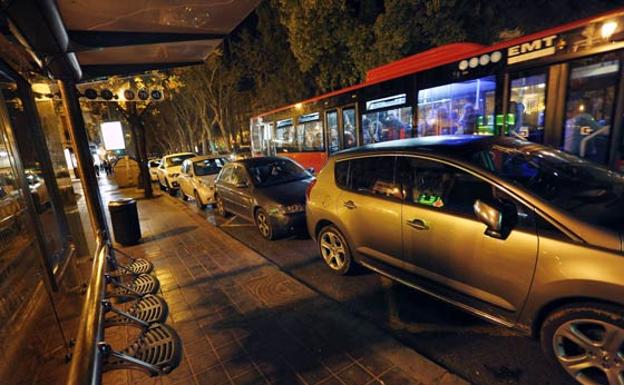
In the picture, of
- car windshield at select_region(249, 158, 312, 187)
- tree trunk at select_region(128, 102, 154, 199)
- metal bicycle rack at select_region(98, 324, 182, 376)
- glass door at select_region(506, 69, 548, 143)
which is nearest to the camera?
metal bicycle rack at select_region(98, 324, 182, 376)

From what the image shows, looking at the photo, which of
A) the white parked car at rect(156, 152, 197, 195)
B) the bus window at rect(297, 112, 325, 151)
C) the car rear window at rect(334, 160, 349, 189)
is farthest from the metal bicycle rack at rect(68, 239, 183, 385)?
the white parked car at rect(156, 152, 197, 195)

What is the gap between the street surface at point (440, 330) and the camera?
2.50m

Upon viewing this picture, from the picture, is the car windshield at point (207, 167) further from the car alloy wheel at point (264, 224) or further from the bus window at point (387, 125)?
the bus window at point (387, 125)

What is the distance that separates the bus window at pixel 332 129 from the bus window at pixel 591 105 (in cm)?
583

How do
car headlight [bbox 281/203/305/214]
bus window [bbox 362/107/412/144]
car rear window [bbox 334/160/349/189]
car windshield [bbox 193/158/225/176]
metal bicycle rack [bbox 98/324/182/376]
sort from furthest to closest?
car windshield [bbox 193/158/225/176], bus window [bbox 362/107/412/144], car headlight [bbox 281/203/305/214], car rear window [bbox 334/160/349/189], metal bicycle rack [bbox 98/324/182/376]

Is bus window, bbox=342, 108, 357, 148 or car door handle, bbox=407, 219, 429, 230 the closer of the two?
car door handle, bbox=407, 219, 429, 230

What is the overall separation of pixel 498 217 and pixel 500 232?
0.14 metres

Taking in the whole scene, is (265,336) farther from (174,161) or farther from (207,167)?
(174,161)

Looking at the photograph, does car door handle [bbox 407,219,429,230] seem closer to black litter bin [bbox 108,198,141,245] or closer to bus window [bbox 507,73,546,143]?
bus window [bbox 507,73,546,143]

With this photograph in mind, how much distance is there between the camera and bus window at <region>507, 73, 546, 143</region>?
5.21 metres

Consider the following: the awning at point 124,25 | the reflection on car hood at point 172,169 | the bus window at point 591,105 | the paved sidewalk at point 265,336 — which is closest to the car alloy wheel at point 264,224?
the paved sidewalk at point 265,336

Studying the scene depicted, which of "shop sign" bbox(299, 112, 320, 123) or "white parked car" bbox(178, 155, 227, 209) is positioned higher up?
"shop sign" bbox(299, 112, 320, 123)

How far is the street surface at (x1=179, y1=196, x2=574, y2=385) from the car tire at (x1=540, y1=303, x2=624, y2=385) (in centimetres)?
19

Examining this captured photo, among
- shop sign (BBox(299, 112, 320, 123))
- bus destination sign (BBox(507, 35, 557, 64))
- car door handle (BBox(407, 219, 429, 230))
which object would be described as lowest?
car door handle (BBox(407, 219, 429, 230))
